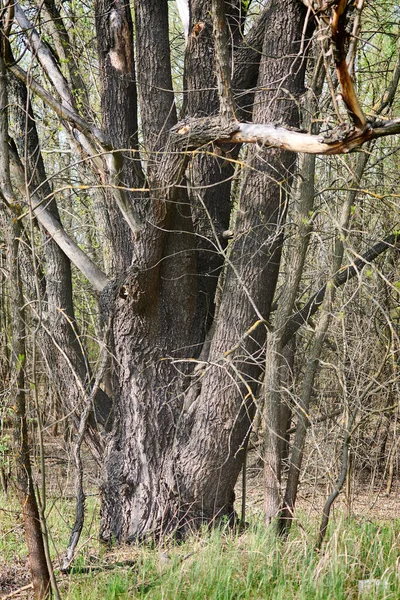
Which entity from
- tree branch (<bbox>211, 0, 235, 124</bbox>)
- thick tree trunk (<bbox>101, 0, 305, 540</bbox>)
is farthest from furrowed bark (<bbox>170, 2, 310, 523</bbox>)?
tree branch (<bbox>211, 0, 235, 124</bbox>)

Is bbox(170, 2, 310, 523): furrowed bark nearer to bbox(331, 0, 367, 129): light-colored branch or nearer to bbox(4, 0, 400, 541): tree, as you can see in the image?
bbox(4, 0, 400, 541): tree

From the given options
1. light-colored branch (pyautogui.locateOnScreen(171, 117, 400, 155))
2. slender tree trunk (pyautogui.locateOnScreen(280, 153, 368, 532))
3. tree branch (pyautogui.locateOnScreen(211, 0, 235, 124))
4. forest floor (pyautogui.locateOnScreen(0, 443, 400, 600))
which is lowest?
forest floor (pyautogui.locateOnScreen(0, 443, 400, 600))

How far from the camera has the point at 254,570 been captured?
4.12m

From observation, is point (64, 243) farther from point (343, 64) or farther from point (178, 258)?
point (343, 64)

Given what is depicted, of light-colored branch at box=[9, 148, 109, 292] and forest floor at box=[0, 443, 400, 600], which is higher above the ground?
light-colored branch at box=[9, 148, 109, 292]

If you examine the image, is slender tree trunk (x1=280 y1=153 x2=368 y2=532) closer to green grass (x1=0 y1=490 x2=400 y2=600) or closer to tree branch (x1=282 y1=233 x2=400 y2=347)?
tree branch (x1=282 y1=233 x2=400 y2=347)

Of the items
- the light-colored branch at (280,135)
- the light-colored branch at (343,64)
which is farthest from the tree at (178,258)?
the light-colored branch at (343,64)

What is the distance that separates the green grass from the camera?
3.85 metres

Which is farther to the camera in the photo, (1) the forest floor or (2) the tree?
(2) the tree

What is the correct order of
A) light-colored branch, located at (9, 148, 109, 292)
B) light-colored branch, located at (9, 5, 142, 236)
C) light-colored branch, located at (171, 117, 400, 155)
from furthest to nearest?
1. light-colored branch, located at (9, 148, 109, 292)
2. light-colored branch, located at (9, 5, 142, 236)
3. light-colored branch, located at (171, 117, 400, 155)

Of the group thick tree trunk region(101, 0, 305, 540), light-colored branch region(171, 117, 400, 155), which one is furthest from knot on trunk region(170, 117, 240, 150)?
thick tree trunk region(101, 0, 305, 540)

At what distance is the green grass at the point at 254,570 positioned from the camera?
385 cm

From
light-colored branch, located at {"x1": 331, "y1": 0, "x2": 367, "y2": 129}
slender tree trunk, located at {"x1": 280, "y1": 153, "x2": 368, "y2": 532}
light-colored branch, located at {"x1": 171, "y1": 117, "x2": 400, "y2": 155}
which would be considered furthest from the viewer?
slender tree trunk, located at {"x1": 280, "y1": 153, "x2": 368, "y2": 532}

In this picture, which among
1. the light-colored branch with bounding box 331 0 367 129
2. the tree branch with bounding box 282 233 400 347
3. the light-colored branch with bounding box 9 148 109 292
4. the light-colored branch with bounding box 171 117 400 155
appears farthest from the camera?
the light-colored branch with bounding box 9 148 109 292
